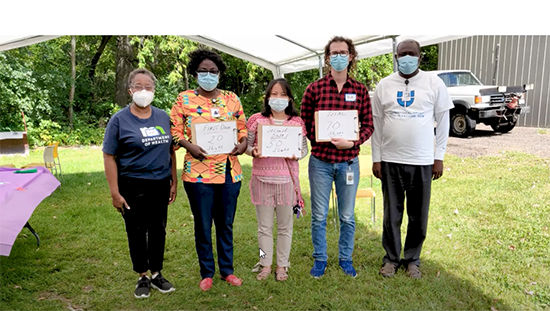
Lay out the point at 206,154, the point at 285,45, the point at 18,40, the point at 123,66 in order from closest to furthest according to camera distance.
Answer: the point at 206,154 < the point at 18,40 < the point at 285,45 < the point at 123,66

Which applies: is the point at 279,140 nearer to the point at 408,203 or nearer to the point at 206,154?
the point at 206,154

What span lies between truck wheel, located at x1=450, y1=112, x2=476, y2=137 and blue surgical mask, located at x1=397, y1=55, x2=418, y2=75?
9.72 meters

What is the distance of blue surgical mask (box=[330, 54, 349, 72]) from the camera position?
3533mm

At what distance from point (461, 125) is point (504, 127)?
2022 mm

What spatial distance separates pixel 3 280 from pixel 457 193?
6.40 meters

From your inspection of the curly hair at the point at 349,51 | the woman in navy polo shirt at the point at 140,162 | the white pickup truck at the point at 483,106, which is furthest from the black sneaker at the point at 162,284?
the white pickup truck at the point at 483,106

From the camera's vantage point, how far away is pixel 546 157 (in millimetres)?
9188

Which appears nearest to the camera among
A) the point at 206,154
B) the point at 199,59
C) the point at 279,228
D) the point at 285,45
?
the point at 206,154

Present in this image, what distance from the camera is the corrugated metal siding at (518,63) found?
1508 centimetres

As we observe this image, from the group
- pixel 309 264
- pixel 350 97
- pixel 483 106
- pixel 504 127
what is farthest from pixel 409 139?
pixel 504 127

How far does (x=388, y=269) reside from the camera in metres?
3.89

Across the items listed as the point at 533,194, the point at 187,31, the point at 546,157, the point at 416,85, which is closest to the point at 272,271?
the point at 416,85

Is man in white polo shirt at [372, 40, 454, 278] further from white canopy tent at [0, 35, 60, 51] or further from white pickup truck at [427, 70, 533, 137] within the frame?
white pickup truck at [427, 70, 533, 137]

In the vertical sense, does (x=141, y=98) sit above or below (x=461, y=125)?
above
